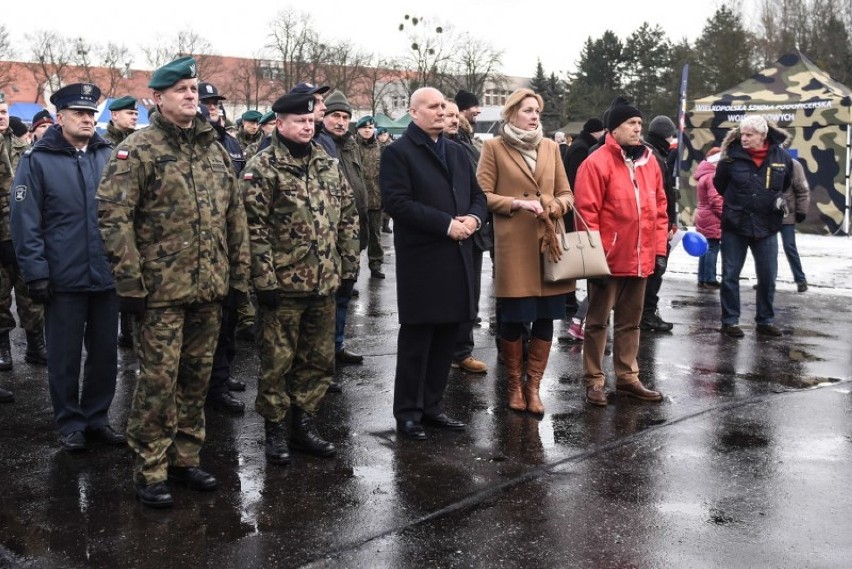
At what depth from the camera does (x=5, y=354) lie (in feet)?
24.7

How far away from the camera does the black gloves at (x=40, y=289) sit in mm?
5145

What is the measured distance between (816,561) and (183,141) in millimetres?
3481

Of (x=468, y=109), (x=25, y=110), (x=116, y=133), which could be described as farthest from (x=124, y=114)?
(x=25, y=110)

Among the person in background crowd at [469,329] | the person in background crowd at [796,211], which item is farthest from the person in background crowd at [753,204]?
the person in background crowd at [469,329]

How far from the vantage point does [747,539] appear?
4.16 m

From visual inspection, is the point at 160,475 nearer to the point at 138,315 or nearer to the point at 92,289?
the point at 138,315

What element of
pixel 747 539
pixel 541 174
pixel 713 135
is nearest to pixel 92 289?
pixel 541 174

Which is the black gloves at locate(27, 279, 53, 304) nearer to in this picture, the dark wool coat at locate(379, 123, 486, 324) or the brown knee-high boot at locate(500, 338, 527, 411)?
the dark wool coat at locate(379, 123, 486, 324)

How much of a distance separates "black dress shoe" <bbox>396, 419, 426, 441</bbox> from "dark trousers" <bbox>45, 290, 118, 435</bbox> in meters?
1.76

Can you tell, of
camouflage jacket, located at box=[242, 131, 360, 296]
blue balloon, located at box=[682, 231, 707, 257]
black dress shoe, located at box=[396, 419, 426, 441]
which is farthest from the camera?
blue balloon, located at box=[682, 231, 707, 257]

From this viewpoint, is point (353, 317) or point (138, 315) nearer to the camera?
point (138, 315)

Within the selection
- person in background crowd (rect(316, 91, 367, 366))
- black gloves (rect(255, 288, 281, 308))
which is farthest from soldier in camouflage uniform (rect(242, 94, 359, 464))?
person in background crowd (rect(316, 91, 367, 366))

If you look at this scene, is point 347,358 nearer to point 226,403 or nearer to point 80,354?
point 226,403

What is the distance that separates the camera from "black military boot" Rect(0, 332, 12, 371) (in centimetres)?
745
